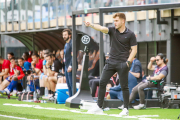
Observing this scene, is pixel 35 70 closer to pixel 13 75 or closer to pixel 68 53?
pixel 13 75

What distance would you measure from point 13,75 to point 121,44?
326 inches

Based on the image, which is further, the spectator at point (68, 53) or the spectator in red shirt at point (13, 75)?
the spectator in red shirt at point (13, 75)

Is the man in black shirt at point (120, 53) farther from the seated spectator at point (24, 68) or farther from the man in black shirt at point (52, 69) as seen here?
the seated spectator at point (24, 68)

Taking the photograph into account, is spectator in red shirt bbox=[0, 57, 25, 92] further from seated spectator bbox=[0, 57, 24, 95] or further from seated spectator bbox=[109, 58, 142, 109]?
seated spectator bbox=[109, 58, 142, 109]

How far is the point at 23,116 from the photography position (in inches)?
288

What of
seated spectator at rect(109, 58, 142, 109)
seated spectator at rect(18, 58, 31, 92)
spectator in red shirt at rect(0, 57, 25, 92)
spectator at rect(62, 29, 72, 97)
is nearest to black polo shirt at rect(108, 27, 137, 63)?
seated spectator at rect(109, 58, 142, 109)

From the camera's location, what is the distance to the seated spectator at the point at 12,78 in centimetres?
1458

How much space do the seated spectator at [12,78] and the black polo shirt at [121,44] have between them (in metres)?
7.51

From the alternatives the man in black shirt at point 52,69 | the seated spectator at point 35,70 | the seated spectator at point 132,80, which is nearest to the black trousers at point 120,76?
the seated spectator at point 132,80

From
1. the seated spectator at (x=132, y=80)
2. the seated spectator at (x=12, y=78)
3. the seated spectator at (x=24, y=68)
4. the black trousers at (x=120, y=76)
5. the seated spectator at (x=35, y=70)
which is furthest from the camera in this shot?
the seated spectator at (x=12, y=78)

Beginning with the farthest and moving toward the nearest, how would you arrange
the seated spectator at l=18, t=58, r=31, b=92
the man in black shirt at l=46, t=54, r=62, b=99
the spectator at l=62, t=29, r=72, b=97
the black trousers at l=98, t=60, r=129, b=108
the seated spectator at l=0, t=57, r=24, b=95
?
the seated spectator at l=0, t=57, r=24, b=95, the seated spectator at l=18, t=58, r=31, b=92, the man in black shirt at l=46, t=54, r=62, b=99, the spectator at l=62, t=29, r=72, b=97, the black trousers at l=98, t=60, r=129, b=108

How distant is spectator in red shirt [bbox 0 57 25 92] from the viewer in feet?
48.1

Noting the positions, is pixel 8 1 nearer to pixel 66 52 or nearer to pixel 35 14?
pixel 35 14

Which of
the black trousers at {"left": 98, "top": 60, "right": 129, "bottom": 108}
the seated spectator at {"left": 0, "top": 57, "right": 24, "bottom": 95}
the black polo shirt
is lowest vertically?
the seated spectator at {"left": 0, "top": 57, "right": 24, "bottom": 95}
